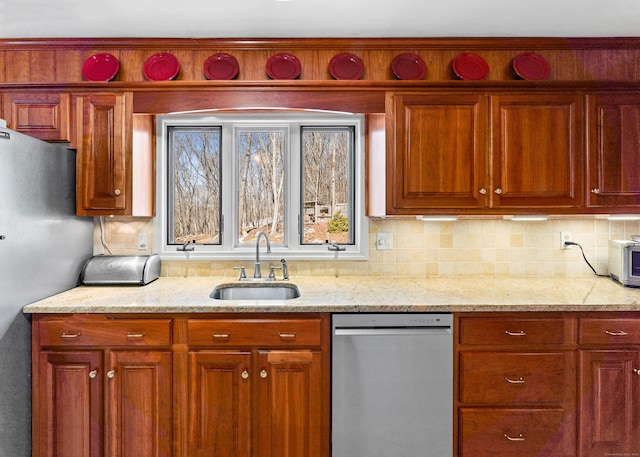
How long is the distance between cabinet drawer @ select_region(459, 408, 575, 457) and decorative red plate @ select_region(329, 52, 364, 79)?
181cm

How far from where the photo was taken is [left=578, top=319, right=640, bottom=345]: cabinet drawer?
1.89 meters

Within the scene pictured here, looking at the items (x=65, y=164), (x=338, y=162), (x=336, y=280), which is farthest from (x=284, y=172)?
(x=65, y=164)

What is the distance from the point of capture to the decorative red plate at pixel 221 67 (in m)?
2.22

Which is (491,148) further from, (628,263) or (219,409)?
(219,409)

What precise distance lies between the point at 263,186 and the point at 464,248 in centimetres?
135

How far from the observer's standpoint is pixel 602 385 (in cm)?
189

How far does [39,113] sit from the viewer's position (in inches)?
86.2

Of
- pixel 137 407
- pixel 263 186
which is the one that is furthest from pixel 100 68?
pixel 137 407

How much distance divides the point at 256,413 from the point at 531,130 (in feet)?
6.64

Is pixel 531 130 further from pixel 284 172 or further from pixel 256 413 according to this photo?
pixel 256 413

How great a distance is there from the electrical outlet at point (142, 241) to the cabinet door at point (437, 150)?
5.15 feet

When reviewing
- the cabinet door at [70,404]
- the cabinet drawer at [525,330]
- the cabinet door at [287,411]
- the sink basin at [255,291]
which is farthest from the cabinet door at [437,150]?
the cabinet door at [70,404]

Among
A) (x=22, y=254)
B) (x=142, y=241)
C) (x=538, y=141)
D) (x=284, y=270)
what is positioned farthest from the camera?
(x=142, y=241)

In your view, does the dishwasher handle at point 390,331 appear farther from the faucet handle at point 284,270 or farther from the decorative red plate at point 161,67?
the decorative red plate at point 161,67
